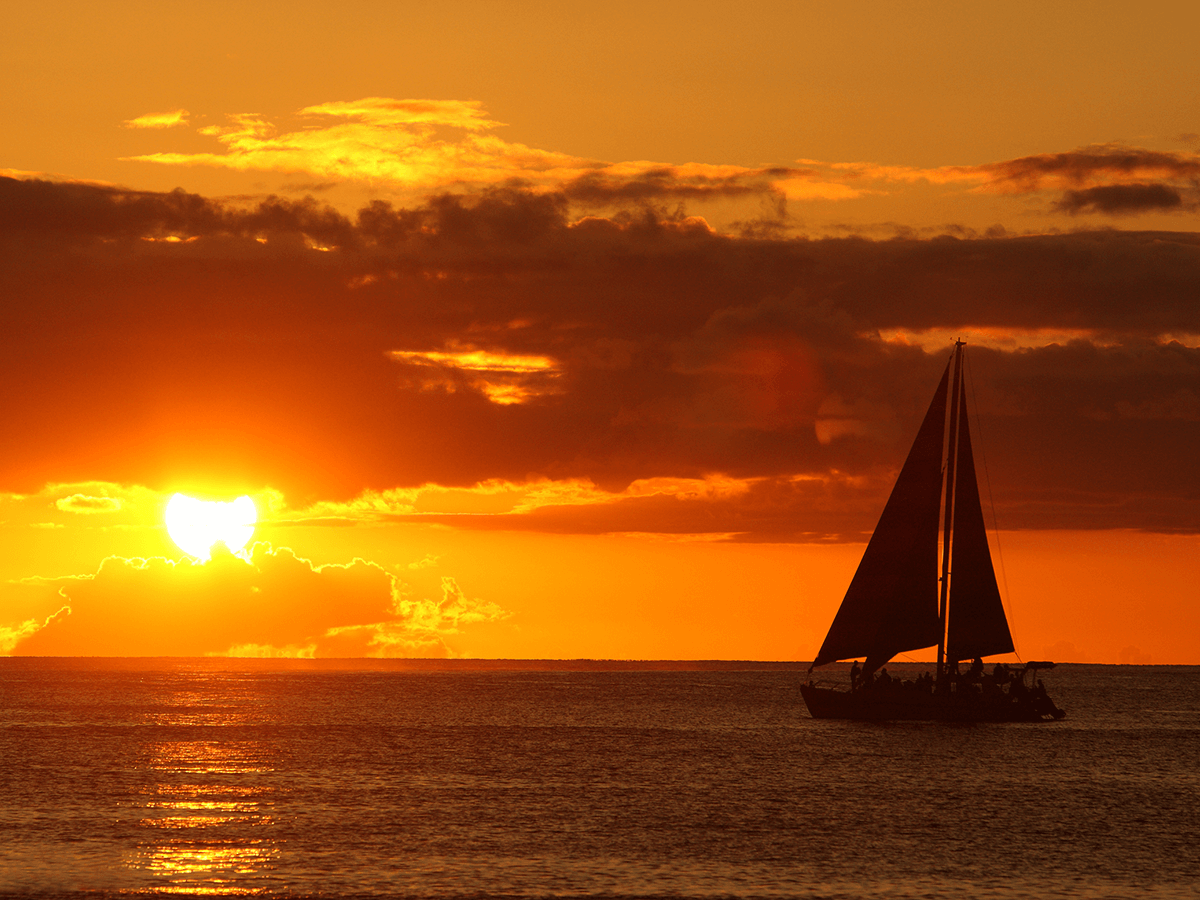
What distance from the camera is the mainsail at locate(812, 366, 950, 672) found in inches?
4013

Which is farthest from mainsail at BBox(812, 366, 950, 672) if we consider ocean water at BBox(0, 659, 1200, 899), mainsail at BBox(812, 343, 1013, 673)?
ocean water at BBox(0, 659, 1200, 899)

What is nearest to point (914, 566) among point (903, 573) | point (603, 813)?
point (903, 573)

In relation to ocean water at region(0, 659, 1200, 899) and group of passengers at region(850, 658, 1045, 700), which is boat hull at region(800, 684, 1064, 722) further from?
ocean water at region(0, 659, 1200, 899)

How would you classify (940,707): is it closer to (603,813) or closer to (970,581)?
(970,581)

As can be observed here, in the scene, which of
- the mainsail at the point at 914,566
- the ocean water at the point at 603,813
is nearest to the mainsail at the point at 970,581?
the mainsail at the point at 914,566

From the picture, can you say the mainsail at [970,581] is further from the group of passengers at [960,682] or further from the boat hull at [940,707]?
the boat hull at [940,707]

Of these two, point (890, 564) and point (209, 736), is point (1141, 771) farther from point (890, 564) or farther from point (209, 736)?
point (209, 736)

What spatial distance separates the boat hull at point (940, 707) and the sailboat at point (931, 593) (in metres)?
0.09

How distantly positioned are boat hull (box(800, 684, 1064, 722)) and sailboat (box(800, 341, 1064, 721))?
0.28 feet

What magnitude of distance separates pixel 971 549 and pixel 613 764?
2932 centimetres

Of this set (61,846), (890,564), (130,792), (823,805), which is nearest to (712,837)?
(823,805)

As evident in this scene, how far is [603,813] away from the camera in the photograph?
70875 mm

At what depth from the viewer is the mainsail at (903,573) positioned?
10194 cm

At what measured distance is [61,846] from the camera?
5825 centimetres
